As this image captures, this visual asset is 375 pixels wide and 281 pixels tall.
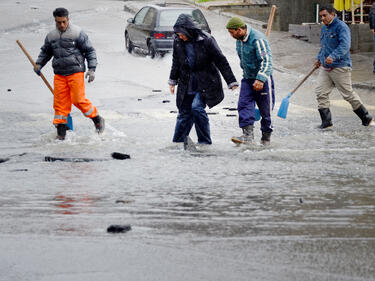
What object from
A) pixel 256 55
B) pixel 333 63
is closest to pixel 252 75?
pixel 256 55

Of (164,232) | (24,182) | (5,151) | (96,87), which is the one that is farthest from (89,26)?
(164,232)

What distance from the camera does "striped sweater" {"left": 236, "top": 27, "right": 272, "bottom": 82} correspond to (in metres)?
10.0

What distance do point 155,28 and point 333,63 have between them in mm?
9870

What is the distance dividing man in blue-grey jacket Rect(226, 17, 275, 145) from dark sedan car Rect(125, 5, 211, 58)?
10.7 metres

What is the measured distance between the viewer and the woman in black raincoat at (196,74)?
32.7 feet

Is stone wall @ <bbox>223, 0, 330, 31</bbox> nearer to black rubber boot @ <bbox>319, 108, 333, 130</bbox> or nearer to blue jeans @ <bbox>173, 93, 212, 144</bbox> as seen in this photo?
black rubber boot @ <bbox>319, 108, 333, 130</bbox>

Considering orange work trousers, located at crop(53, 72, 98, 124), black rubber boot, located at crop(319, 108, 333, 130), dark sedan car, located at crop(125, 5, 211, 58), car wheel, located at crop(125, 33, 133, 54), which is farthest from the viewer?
car wheel, located at crop(125, 33, 133, 54)

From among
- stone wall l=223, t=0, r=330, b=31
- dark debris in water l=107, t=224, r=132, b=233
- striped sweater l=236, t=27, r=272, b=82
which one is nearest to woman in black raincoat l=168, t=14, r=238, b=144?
striped sweater l=236, t=27, r=272, b=82

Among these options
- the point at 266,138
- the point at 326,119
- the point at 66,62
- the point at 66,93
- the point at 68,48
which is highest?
the point at 68,48

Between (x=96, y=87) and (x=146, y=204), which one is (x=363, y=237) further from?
(x=96, y=87)

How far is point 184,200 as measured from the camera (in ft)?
23.2

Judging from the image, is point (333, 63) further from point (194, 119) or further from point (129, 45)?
point (129, 45)

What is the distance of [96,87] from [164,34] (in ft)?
14.2

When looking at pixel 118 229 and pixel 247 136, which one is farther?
pixel 247 136
